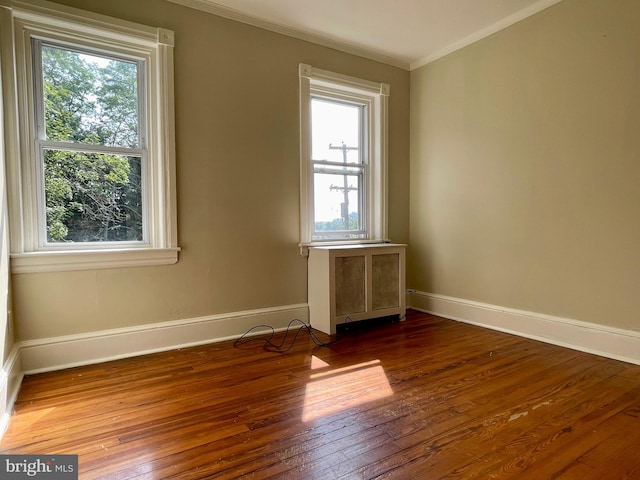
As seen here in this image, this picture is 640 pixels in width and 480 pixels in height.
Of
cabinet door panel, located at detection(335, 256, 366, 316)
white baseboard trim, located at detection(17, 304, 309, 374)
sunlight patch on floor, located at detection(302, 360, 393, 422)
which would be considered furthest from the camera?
cabinet door panel, located at detection(335, 256, 366, 316)

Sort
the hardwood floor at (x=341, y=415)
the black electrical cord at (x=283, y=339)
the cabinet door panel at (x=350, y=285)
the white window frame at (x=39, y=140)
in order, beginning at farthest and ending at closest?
1. the cabinet door panel at (x=350, y=285)
2. the black electrical cord at (x=283, y=339)
3. the white window frame at (x=39, y=140)
4. the hardwood floor at (x=341, y=415)

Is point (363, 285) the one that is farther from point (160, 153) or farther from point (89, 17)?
point (89, 17)

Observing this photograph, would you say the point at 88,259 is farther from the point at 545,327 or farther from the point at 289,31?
the point at 545,327

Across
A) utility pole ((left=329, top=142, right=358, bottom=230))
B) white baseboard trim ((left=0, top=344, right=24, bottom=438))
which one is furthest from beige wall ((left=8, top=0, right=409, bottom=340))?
utility pole ((left=329, top=142, right=358, bottom=230))

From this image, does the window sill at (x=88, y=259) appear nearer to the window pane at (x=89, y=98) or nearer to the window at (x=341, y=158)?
the window pane at (x=89, y=98)

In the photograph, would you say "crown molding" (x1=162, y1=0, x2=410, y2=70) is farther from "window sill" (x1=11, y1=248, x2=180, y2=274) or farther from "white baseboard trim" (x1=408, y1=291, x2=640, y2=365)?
"white baseboard trim" (x1=408, y1=291, x2=640, y2=365)

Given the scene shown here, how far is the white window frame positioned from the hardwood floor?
29.8 inches

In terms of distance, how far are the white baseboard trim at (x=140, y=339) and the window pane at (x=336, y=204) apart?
86cm

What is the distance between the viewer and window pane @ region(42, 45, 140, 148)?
99.1 inches

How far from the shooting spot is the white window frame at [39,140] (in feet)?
7.66

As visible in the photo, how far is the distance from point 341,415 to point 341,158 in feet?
8.46

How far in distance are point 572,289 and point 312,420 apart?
2.25 meters

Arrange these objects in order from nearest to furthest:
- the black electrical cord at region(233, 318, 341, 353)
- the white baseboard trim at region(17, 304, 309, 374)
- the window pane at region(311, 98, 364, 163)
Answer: the white baseboard trim at region(17, 304, 309, 374), the black electrical cord at region(233, 318, 341, 353), the window pane at region(311, 98, 364, 163)

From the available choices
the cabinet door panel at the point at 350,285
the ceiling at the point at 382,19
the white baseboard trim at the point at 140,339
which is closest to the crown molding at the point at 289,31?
the ceiling at the point at 382,19
